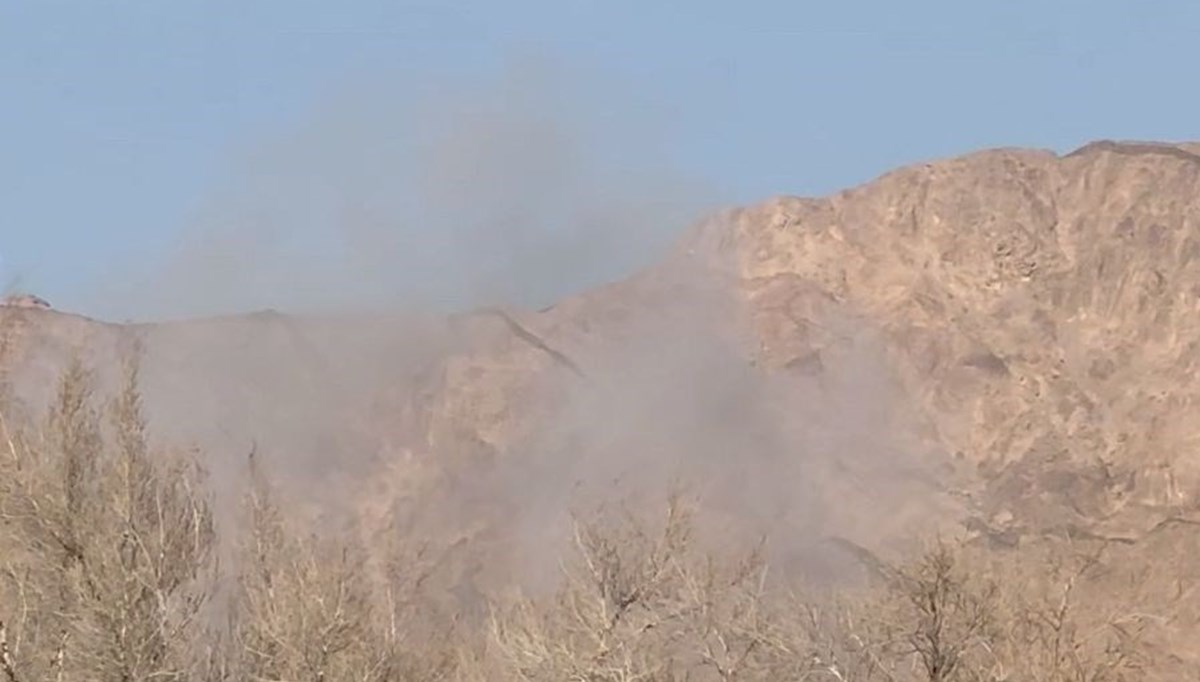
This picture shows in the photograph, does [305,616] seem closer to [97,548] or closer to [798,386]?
[97,548]

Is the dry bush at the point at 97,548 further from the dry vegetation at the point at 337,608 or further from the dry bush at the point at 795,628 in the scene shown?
the dry bush at the point at 795,628

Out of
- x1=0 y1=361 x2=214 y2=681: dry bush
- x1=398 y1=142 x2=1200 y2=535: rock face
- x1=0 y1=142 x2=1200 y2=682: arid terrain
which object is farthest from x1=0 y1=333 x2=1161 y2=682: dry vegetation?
x1=398 y1=142 x2=1200 y2=535: rock face

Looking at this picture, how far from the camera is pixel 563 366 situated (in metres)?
75.8

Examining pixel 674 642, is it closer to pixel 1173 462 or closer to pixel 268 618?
pixel 268 618

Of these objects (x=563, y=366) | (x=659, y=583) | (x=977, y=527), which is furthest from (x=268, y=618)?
(x=563, y=366)

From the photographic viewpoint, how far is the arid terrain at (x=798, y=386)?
208ft

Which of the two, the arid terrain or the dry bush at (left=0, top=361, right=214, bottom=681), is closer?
the dry bush at (left=0, top=361, right=214, bottom=681)

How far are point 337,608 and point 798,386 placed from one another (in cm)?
5097

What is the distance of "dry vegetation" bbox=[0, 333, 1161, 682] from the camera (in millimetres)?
20594

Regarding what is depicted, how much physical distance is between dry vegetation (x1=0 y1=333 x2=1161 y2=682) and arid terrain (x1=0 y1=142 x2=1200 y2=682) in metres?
31.9

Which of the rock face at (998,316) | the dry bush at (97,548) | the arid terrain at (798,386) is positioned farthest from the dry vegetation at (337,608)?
the rock face at (998,316)

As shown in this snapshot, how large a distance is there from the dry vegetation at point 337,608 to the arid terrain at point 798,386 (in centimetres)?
3189

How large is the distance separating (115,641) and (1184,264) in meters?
53.7

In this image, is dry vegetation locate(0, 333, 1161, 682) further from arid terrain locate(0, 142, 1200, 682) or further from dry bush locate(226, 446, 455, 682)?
arid terrain locate(0, 142, 1200, 682)
